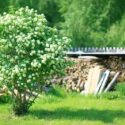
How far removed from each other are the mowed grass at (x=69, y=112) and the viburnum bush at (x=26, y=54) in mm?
545

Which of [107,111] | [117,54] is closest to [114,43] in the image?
[117,54]

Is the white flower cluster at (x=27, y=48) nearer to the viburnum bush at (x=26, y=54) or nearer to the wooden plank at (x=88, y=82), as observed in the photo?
the viburnum bush at (x=26, y=54)

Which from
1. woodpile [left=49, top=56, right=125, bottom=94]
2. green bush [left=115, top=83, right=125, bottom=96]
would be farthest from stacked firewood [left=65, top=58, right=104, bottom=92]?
green bush [left=115, top=83, right=125, bottom=96]

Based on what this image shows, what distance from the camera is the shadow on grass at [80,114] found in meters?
14.9

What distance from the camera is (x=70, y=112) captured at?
15.7 metres

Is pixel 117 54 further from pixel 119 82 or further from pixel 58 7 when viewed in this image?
pixel 58 7

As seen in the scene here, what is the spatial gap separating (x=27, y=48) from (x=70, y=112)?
2113 mm

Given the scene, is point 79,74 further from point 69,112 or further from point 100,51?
point 69,112

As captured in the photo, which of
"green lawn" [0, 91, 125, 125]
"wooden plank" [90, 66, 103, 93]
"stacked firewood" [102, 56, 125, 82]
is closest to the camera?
"green lawn" [0, 91, 125, 125]

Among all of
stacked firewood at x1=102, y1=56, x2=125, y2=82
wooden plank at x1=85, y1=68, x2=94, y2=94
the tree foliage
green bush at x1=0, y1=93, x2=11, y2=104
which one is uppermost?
the tree foliage

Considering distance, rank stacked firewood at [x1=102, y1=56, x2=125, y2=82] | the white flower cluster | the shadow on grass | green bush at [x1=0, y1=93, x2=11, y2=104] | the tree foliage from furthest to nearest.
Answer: the tree foliage
stacked firewood at [x1=102, y1=56, x2=125, y2=82]
green bush at [x1=0, y1=93, x2=11, y2=104]
the shadow on grass
the white flower cluster

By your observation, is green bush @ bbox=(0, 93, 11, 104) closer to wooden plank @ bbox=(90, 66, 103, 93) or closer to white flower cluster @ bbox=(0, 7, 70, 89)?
white flower cluster @ bbox=(0, 7, 70, 89)

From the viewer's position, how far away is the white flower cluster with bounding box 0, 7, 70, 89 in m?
14.8

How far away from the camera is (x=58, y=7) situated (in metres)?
35.7
